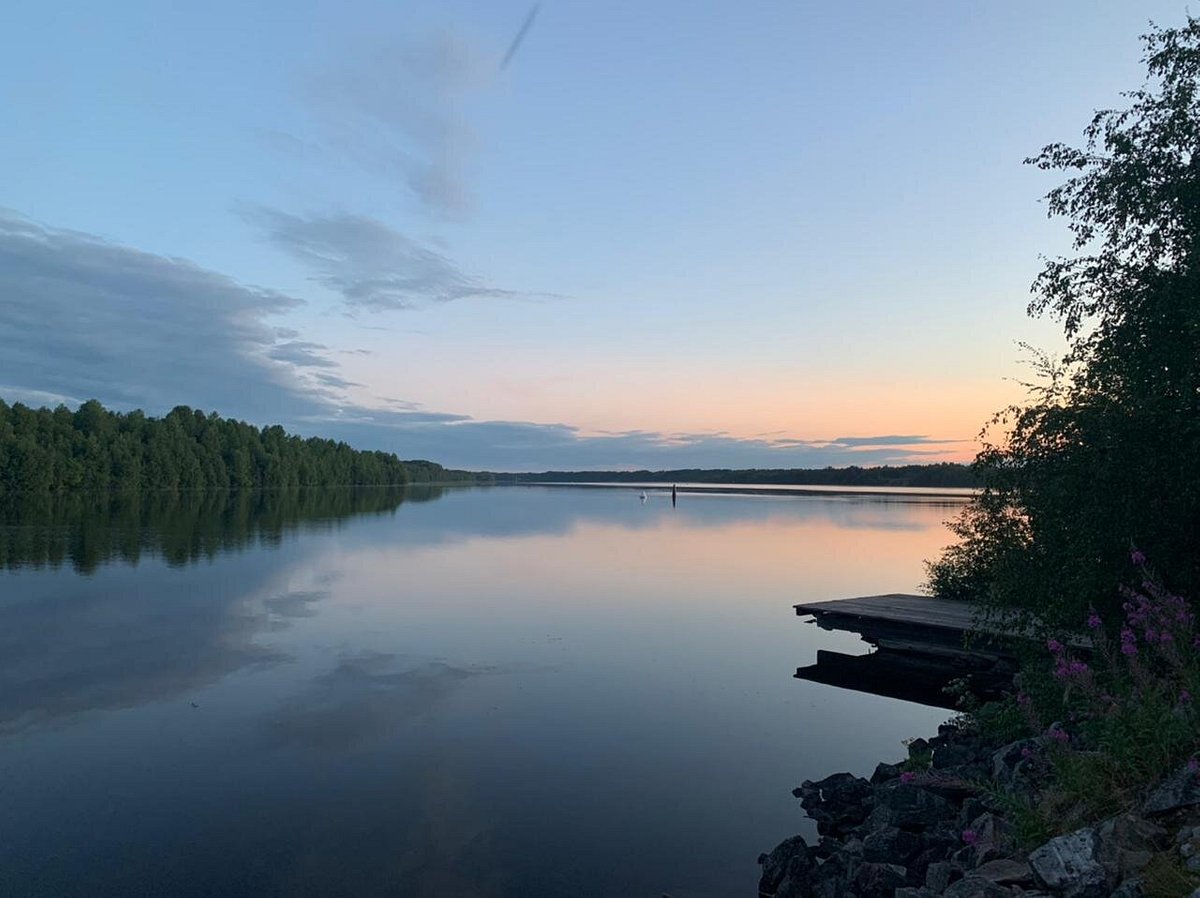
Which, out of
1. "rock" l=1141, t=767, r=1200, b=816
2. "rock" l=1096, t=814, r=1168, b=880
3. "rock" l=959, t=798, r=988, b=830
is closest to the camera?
"rock" l=1096, t=814, r=1168, b=880

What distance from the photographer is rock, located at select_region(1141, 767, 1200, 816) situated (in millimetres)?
7336

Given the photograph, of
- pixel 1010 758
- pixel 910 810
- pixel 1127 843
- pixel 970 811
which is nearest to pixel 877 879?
pixel 970 811

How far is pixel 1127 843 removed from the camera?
7160 mm

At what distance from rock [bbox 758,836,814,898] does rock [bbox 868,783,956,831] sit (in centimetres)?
146

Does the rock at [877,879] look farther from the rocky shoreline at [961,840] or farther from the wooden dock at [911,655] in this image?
the wooden dock at [911,655]

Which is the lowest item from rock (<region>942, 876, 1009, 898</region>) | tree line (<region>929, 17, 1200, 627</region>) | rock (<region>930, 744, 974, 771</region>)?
rock (<region>930, 744, 974, 771</region>)

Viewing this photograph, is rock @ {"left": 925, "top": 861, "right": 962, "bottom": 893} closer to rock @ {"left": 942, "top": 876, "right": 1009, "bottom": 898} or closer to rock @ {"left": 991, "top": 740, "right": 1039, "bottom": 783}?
rock @ {"left": 942, "top": 876, "right": 1009, "bottom": 898}

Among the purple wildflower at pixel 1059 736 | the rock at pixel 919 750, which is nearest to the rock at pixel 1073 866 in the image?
the purple wildflower at pixel 1059 736

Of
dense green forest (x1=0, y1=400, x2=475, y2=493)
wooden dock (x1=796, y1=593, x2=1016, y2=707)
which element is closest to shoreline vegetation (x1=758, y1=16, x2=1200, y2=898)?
wooden dock (x1=796, y1=593, x2=1016, y2=707)

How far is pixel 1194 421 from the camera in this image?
12.8 m

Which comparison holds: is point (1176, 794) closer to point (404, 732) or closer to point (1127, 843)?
point (1127, 843)

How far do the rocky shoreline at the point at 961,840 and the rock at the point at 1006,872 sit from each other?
1 cm

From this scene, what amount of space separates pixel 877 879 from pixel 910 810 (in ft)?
7.73

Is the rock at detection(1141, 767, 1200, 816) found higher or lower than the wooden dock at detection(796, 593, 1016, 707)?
higher
